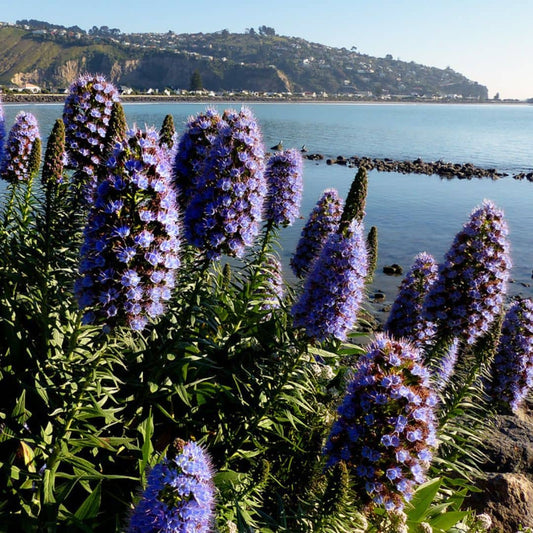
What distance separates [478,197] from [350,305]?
48.2m

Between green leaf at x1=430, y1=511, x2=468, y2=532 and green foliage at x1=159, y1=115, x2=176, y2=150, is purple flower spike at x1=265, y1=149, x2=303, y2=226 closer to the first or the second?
green foliage at x1=159, y1=115, x2=176, y2=150

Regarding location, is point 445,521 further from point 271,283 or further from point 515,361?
point 515,361

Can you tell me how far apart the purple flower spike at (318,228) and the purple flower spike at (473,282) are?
2109mm

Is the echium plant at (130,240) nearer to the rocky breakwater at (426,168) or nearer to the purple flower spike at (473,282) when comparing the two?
the purple flower spike at (473,282)

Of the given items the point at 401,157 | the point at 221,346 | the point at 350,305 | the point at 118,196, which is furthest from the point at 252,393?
the point at 401,157

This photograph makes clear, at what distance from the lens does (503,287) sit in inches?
274

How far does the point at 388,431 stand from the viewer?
178 inches

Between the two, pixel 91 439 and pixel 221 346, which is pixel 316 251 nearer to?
pixel 221 346

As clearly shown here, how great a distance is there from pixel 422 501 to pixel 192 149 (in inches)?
217

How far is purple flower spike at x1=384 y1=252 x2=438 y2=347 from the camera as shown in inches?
300

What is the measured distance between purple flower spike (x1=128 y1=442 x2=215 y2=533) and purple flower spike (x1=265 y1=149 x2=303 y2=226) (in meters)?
5.47

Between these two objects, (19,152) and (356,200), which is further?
(19,152)

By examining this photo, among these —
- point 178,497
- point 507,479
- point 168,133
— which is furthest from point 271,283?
point 178,497

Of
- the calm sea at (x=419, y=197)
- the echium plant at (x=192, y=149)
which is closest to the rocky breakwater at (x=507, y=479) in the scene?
the calm sea at (x=419, y=197)
